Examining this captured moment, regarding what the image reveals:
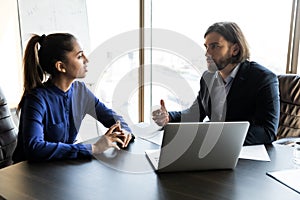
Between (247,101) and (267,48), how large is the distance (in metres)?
1.16

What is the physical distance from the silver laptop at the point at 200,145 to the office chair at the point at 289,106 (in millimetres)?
1085

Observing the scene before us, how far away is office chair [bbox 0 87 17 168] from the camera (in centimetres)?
154

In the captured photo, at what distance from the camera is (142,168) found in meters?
1.11

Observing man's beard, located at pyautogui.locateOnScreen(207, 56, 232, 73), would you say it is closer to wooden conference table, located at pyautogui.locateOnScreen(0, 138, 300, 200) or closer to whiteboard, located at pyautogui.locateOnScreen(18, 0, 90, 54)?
wooden conference table, located at pyautogui.locateOnScreen(0, 138, 300, 200)

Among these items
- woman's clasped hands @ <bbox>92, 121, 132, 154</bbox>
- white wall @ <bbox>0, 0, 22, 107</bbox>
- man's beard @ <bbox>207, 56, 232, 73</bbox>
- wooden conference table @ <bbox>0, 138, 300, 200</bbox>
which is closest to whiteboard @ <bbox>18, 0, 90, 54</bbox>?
white wall @ <bbox>0, 0, 22, 107</bbox>

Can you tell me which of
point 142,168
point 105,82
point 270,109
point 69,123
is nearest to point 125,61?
point 105,82

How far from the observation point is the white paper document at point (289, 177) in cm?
98

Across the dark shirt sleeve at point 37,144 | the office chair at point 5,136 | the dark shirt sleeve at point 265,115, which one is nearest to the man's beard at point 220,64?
the dark shirt sleeve at point 265,115

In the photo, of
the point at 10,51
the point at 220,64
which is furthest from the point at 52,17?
the point at 220,64

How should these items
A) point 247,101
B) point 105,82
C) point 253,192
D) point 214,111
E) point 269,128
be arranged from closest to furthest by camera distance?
point 253,192 → point 269,128 → point 247,101 → point 214,111 → point 105,82

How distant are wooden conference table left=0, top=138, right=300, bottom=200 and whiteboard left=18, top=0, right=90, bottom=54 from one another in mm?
1573

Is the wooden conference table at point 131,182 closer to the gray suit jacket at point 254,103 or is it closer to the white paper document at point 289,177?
the white paper document at point 289,177

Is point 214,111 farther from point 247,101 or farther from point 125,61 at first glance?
point 125,61

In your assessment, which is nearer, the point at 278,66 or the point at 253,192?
the point at 253,192
